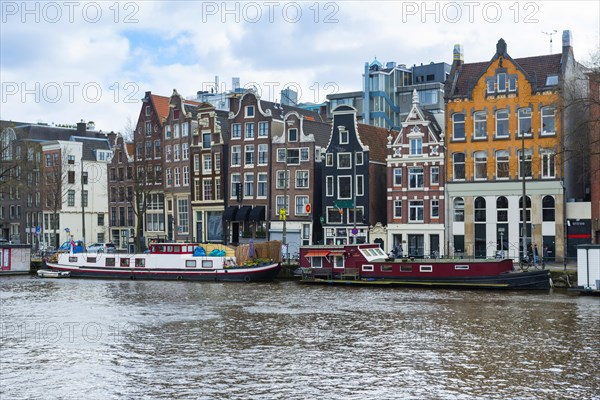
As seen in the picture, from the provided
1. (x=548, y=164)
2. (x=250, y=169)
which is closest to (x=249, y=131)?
(x=250, y=169)

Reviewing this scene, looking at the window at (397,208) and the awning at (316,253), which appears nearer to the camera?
the awning at (316,253)

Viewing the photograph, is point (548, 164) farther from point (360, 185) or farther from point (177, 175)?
point (177, 175)

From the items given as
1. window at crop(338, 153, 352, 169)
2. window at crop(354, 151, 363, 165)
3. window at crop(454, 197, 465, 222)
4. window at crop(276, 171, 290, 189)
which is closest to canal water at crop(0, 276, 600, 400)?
window at crop(454, 197, 465, 222)

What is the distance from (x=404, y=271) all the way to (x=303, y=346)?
78.4ft

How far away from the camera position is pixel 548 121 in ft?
221

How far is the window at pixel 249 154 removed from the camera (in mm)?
83188

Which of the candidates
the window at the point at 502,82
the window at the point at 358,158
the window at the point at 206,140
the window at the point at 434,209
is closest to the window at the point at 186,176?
the window at the point at 206,140

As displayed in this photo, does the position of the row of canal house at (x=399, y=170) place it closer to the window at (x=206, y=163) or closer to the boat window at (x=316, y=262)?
the window at (x=206, y=163)

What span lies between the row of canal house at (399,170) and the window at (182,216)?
150 millimetres

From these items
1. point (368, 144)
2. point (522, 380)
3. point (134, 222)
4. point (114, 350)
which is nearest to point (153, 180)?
point (134, 222)

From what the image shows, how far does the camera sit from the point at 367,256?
60.2 metres

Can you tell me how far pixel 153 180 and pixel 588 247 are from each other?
51937 mm

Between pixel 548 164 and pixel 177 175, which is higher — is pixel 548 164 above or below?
below

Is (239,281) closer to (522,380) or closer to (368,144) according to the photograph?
(368,144)
